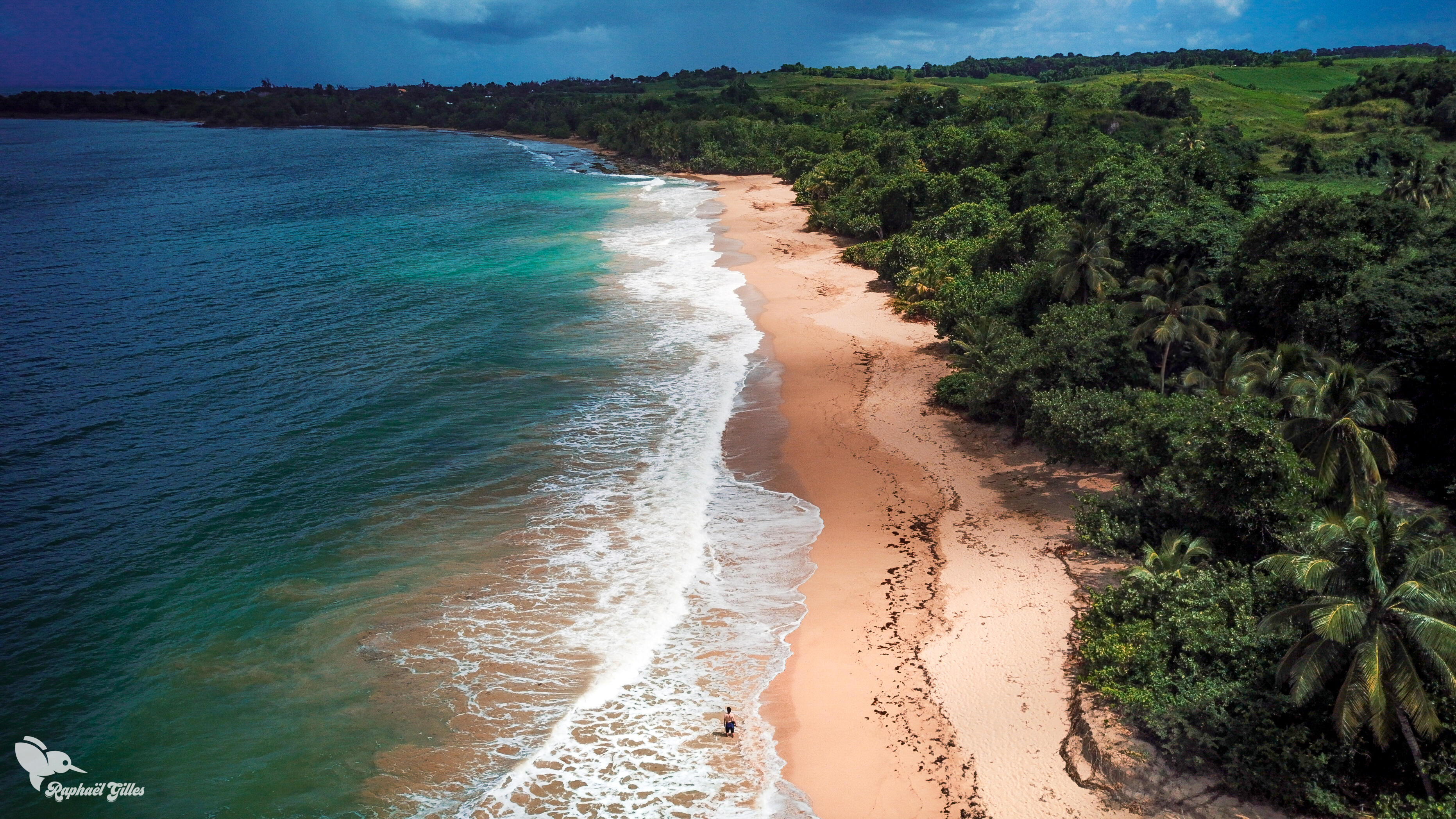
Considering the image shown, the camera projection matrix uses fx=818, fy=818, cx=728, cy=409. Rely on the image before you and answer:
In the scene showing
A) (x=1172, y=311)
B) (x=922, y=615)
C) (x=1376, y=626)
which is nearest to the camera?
(x=1376, y=626)

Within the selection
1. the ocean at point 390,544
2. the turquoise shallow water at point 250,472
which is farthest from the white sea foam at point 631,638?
the turquoise shallow water at point 250,472

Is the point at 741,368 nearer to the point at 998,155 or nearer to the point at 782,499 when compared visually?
the point at 782,499

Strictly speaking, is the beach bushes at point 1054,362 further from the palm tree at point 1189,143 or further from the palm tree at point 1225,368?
the palm tree at point 1189,143

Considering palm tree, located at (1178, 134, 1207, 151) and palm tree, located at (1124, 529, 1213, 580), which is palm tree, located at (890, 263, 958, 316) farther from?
palm tree, located at (1124, 529, 1213, 580)

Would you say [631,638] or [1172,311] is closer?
[631,638]

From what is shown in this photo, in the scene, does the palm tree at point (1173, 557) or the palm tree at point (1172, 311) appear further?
the palm tree at point (1172, 311)

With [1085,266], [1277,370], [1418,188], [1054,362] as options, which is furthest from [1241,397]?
[1418,188]

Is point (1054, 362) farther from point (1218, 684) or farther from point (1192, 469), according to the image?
point (1218, 684)
